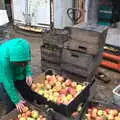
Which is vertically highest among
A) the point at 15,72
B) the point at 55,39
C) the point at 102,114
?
the point at 55,39

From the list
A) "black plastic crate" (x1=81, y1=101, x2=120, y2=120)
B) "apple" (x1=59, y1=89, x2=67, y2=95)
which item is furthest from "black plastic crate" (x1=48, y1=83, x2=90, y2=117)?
"apple" (x1=59, y1=89, x2=67, y2=95)

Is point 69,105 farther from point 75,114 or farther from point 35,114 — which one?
point 35,114

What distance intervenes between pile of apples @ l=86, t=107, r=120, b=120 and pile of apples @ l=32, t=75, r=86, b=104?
262 mm

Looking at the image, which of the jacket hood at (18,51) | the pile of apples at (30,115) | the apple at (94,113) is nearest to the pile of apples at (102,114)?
the apple at (94,113)

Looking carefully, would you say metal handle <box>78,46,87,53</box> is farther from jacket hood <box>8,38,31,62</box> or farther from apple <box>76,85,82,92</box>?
jacket hood <box>8,38,31,62</box>

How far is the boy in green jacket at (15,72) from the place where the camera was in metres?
2.60

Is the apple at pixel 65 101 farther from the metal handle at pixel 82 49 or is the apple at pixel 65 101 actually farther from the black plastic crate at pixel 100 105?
the metal handle at pixel 82 49

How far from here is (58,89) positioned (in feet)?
10.7

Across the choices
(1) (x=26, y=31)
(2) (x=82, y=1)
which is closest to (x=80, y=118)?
(2) (x=82, y=1)

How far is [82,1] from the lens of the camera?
629cm

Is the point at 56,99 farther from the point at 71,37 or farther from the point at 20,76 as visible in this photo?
the point at 71,37

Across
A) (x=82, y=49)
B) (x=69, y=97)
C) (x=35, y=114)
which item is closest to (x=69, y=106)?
(x=69, y=97)

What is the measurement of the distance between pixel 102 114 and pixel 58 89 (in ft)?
2.10

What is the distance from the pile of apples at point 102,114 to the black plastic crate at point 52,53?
5.08ft
